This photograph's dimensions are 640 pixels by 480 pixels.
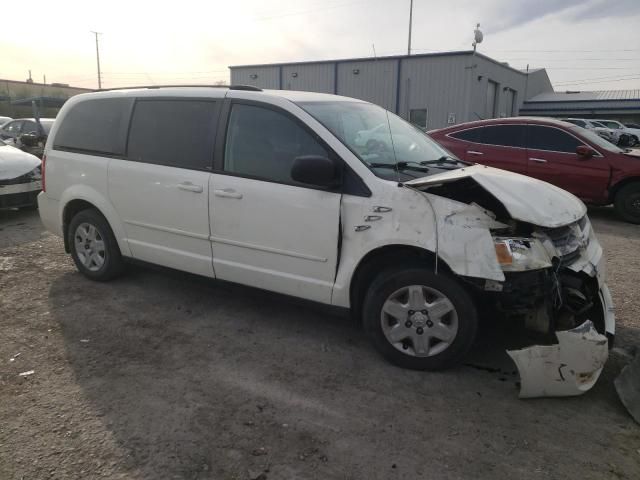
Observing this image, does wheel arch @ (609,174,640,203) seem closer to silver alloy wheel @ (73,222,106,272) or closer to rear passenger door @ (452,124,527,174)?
rear passenger door @ (452,124,527,174)

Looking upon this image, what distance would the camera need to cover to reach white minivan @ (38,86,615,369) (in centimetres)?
313

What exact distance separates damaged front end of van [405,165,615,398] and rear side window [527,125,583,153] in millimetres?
5636

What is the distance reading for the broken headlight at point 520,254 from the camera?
2.97 metres

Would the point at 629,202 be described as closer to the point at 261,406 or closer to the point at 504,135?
the point at 504,135

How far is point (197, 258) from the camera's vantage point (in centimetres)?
416

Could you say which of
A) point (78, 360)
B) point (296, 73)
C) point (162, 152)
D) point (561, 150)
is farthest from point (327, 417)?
point (296, 73)

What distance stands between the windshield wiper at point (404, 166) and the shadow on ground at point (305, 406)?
1.12m

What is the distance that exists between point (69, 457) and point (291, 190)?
2.06 metres

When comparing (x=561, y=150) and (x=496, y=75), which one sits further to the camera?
(x=496, y=75)

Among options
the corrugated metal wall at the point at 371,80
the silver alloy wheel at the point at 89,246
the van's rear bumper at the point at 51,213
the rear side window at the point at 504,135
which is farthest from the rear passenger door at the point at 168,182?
the corrugated metal wall at the point at 371,80

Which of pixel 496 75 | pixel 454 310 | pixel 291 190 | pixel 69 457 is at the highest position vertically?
pixel 496 75

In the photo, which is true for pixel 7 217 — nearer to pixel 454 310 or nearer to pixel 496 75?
pixel 454 310

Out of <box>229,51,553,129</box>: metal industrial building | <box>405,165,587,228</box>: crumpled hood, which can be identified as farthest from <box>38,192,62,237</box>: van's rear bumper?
<box>229,51,553,129</box>: metal industrial building

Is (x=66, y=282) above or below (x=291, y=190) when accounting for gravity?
below
